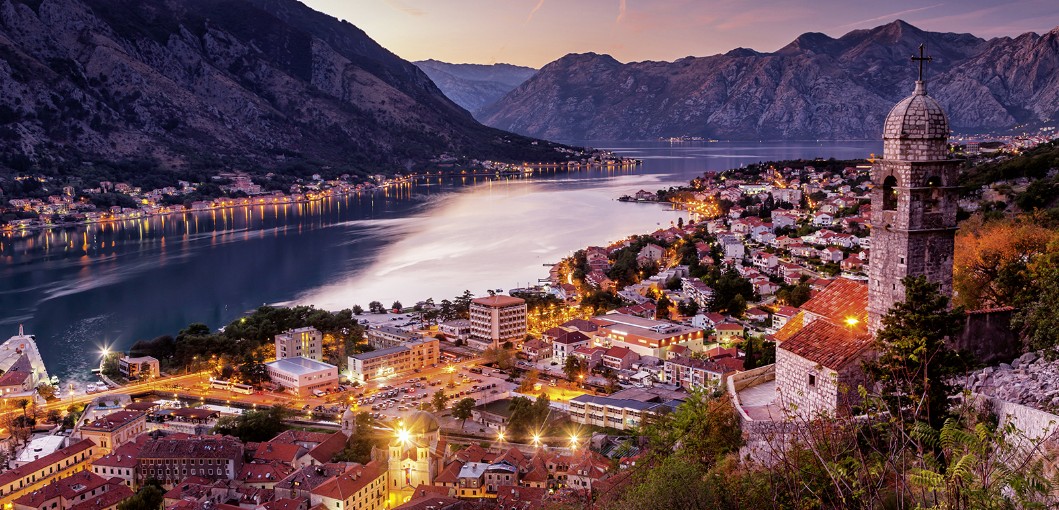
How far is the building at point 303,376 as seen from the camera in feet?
51.4

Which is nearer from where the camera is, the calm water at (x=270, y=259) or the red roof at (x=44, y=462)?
the red roof at (x=44, y=462)

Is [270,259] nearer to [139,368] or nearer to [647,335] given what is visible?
[139,368]

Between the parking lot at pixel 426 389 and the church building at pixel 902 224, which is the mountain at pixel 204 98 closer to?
the parking lot at pixel 426 389

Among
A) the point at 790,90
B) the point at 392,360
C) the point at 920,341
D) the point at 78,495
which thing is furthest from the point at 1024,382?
the point at 790,90

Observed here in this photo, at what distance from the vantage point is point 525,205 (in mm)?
48062

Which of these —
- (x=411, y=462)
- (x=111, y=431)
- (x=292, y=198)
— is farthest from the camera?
(x=292, y=198)

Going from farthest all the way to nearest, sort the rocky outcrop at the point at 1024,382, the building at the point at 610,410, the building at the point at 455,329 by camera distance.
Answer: the building at the point at 455,329 < the building at the point at 610,410 < the rocky outcrop at the point at 1024,382

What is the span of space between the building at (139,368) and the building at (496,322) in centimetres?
675

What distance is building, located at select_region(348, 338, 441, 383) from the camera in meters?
16.5

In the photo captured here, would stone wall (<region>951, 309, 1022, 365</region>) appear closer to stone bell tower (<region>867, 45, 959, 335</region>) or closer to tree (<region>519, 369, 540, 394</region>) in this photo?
stone bell tower (<region>867, 45, 959, 335</region>)

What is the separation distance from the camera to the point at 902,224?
497 centimetres

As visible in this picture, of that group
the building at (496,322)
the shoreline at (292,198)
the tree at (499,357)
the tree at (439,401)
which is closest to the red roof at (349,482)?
the tree at (439,401)

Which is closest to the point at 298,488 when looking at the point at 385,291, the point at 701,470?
the point at 701,470

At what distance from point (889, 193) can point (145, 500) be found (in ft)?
30.0
